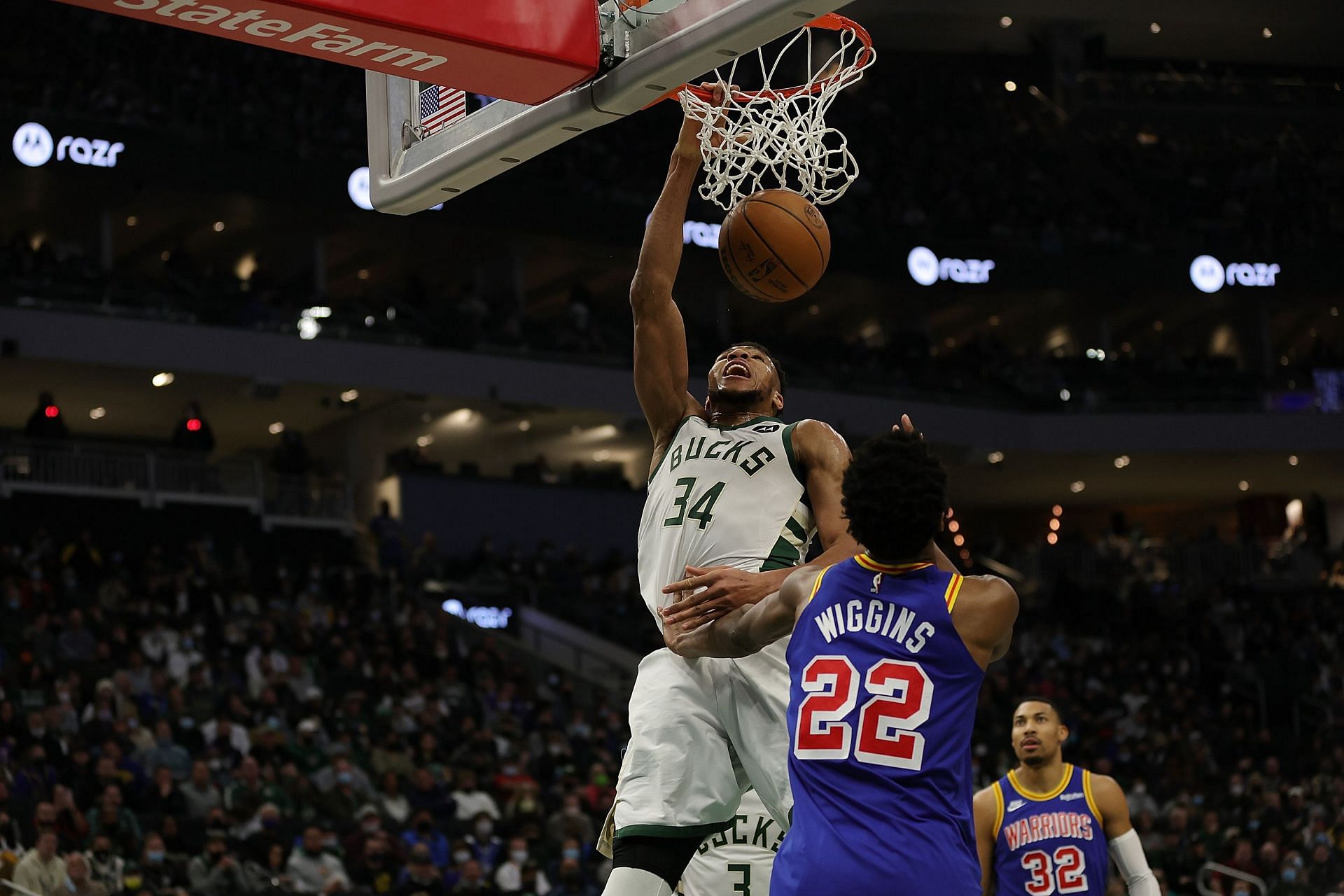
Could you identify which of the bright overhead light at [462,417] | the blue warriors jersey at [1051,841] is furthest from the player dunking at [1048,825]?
the bright overhead light at [462,417]

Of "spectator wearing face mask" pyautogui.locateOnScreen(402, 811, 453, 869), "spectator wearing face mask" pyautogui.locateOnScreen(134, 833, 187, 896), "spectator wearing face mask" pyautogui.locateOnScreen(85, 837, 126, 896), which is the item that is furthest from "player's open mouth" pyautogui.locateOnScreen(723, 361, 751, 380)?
"spectator wearing face mask" pyautogui.locateOnScreen(402, 811, 453, 869)

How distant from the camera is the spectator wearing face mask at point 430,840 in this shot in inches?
543

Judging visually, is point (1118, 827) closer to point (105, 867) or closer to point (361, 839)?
point (105, 867)

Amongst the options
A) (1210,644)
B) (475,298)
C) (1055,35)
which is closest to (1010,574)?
(1210,644)

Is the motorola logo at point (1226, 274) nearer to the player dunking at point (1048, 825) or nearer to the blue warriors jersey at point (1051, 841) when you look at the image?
the player dunking at point (1048, 825)

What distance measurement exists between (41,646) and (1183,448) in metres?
21.6

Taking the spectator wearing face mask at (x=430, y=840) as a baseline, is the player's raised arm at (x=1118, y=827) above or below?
above

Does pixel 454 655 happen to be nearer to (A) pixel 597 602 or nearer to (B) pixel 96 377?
(A) pixel 597 602

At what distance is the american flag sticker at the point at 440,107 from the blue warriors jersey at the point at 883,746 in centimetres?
198

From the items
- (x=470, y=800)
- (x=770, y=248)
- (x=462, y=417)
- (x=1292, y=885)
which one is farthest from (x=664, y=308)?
(x=462, y=417)

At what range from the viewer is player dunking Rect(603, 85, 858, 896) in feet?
16.4

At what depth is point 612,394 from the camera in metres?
27.6

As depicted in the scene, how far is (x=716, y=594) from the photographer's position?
15.8 ft

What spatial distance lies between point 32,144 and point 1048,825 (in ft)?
66.3
